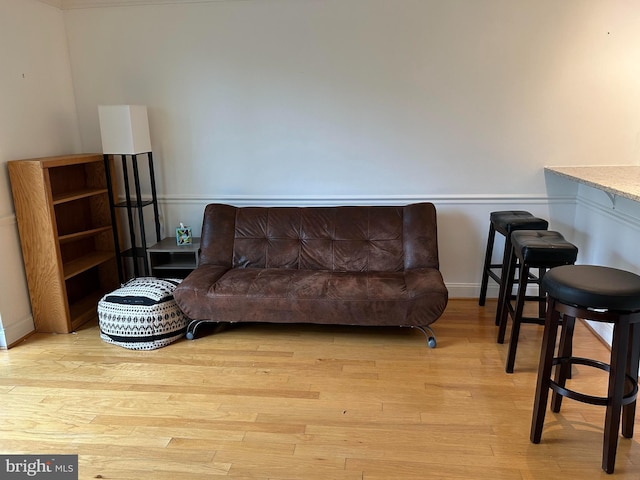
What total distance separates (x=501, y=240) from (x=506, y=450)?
2.01m

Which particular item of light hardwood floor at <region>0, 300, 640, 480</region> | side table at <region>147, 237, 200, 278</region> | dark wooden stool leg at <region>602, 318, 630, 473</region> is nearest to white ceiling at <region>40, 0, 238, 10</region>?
side table at <region>147, 237, 200, 278</region>

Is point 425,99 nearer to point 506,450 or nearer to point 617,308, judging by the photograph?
point 617,308

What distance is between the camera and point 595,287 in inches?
70.6

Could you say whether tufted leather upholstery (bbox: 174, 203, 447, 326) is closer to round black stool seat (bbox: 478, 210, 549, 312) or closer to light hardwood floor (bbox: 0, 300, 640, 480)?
light hardwood floor (bbox: 0, 300, 640, 480)

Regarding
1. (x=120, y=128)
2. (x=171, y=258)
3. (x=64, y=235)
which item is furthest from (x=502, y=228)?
(x=64, y=235)

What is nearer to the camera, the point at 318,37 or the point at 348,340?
the point at 348,340

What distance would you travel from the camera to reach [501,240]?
3672mm

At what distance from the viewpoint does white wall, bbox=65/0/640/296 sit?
10.9ft

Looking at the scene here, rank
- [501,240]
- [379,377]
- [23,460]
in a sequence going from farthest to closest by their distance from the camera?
[501,240]
[379,377]
[23,460]

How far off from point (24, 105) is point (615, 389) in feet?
12.8

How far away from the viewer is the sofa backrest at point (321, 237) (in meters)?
3.36

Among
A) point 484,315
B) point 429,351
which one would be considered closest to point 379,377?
point 429,351

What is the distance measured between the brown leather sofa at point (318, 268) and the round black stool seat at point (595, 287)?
976 millimetres

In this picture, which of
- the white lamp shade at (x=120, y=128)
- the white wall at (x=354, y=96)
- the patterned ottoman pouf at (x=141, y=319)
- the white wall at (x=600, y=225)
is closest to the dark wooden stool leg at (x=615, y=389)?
the white wall at (x=600, y=225)
